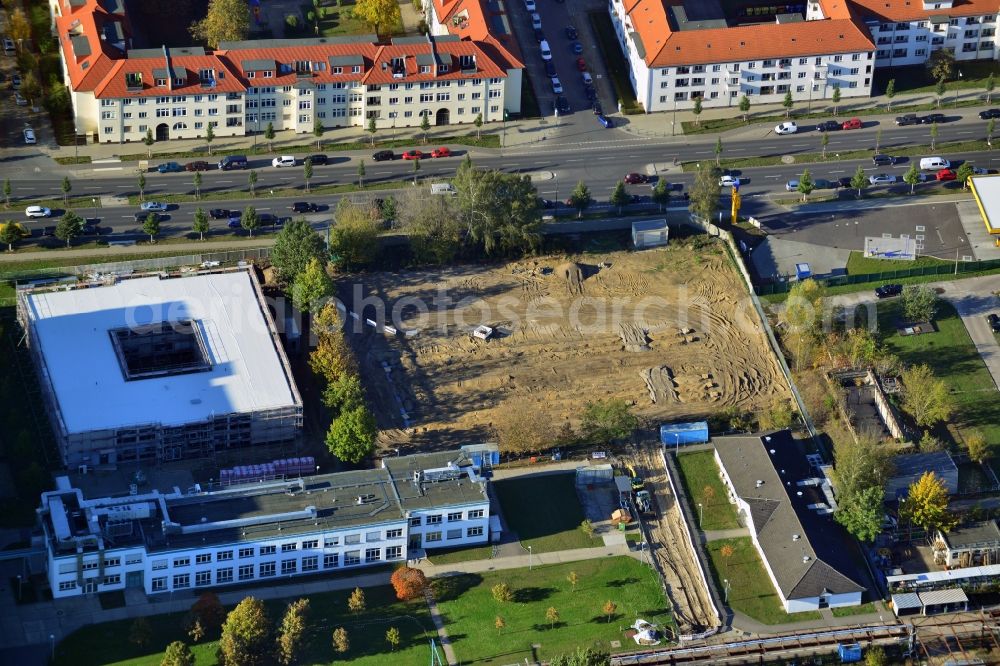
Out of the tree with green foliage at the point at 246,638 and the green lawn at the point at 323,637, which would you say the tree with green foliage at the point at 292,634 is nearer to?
the green lawn at the point at 323,637

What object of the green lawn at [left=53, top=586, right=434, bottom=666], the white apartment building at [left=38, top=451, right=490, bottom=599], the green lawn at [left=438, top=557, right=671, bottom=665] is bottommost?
the green lawn at [left=438, top=557, right=671, bottom=665]

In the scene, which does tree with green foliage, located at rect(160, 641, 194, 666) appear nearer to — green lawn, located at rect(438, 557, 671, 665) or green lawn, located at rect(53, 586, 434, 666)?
green lawn, located at rect(53, 586, 434, 666)

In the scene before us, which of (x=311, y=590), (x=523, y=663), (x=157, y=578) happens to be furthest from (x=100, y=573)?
(x=523, y=663)

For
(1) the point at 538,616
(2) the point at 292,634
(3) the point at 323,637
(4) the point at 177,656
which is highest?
(4) the point at 177,656

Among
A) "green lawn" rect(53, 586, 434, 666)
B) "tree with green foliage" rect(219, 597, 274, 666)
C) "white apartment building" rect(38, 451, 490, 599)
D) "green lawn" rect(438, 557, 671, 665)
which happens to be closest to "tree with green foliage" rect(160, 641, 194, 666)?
"green lawn" rect(53, 586, 434, 666)

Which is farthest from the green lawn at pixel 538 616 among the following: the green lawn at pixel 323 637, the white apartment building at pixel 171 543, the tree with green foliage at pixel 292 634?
the tree with green foliage at pixel 292 634

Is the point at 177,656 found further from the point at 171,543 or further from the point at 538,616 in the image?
the point at 538,616

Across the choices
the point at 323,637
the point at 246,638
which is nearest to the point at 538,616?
the point at 323,637
